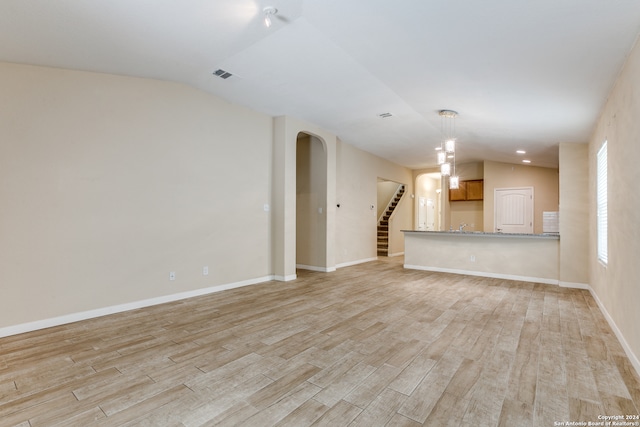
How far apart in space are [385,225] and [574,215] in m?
5.68

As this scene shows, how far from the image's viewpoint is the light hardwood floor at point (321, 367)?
1925 mm

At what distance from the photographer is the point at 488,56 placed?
2.91 m

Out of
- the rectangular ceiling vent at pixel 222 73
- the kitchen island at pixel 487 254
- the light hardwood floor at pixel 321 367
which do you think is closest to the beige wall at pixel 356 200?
the kitchen island at pixel 487 254

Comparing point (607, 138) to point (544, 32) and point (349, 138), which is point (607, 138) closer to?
point (544, 32)

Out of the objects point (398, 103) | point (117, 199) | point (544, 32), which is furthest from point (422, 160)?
point (117, 199)

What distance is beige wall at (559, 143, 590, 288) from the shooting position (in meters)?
5.45

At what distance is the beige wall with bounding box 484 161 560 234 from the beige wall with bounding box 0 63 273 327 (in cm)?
678

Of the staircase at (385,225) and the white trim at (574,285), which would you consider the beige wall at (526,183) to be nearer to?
the staircase at (385,225)

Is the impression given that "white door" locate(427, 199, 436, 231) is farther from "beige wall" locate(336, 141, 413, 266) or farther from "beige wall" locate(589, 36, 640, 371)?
"beige wall" locate(589, 36, 640, 371)

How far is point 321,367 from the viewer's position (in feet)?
8.22

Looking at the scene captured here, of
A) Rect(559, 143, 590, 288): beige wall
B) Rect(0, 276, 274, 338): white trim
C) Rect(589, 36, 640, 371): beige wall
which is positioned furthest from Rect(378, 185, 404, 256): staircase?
Rect(589, 36, 640, 371): beige wall

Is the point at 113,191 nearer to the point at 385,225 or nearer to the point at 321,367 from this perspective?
the point at 321,367

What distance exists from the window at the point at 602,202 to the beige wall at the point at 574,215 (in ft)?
3.64

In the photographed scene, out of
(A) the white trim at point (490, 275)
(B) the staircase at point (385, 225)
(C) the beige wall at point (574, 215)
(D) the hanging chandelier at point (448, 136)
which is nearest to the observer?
(D) the hanging chandelier at point (448, 136)
